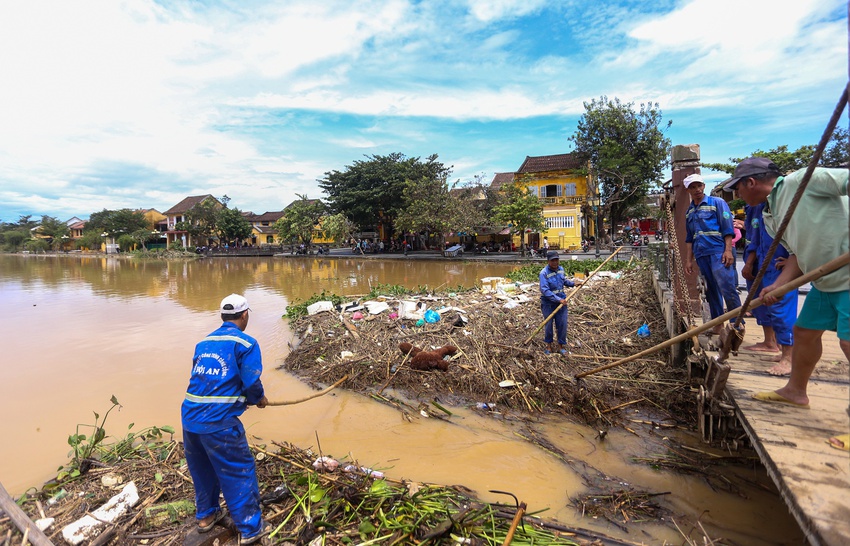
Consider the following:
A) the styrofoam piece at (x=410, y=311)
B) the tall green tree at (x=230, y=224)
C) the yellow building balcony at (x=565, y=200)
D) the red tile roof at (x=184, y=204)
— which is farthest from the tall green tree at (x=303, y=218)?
the styrofoam piece at (x=410, y=311)

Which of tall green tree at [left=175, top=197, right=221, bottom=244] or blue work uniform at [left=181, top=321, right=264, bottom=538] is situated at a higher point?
tall green tree at [left=175, top=197, right=221, bottom=244]

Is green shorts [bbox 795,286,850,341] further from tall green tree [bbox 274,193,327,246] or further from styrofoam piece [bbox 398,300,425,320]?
tall green tree [bbox 274,193,327,246]

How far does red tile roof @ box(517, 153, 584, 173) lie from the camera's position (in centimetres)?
3083

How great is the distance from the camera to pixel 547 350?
6227 millimetres

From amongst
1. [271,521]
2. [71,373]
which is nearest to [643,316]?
[271,521]

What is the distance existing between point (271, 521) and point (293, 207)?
1541 inches

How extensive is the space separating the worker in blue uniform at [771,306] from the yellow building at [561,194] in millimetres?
26201

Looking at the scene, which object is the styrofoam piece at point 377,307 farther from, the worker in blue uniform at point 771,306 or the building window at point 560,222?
the building window at point 560,222

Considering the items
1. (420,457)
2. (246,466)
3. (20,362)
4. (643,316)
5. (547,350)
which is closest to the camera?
(246,466)

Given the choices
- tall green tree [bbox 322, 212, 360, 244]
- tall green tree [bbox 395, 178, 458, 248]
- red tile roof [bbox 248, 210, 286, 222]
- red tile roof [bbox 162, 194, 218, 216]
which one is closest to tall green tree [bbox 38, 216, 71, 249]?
red tile roof [bbox 162, 194, 218, 216]

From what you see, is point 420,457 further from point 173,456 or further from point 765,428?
point 765,428

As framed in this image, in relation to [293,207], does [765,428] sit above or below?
below

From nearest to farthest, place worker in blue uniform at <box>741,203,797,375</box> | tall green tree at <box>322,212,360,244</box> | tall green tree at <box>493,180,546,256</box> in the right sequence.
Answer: worker in blue uniform at <box>741,203,797,375</box> < tall green tree at <box>493,180,546,256</box> < tall green tree at <box>322,212,360,244</box>

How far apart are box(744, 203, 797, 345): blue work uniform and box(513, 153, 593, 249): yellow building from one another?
2615 cm
